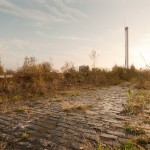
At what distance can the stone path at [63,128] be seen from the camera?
4270 millimetres

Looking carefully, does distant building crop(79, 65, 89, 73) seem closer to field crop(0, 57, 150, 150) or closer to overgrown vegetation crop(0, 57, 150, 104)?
overgrown vegetation crop(0, 57, 150, 104)

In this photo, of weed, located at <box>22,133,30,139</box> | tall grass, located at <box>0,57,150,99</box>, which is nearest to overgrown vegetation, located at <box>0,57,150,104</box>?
tall grass, located at <box>0,57,150,99</box>

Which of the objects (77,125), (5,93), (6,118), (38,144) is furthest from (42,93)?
(38,144)

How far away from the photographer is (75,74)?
1499cm

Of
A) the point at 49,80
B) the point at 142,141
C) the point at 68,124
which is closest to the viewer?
the point at 142,141

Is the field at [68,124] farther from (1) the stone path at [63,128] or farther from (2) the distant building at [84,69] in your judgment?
(2) the distant building at [84,69]

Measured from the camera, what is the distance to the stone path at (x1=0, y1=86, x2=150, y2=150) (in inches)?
168

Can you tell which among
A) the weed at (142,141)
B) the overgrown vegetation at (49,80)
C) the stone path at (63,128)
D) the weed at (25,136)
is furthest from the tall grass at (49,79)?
the weed at (142,141)

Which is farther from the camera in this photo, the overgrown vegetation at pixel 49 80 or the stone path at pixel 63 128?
the overgrown vegetation at pixel 49 80

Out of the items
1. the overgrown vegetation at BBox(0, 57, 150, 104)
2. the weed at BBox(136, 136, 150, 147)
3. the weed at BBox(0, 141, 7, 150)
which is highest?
the overgrown vegetation at BBox(0, 57, 150, 104)

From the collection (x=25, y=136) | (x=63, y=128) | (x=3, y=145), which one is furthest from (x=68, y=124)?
(x=3, y=145)

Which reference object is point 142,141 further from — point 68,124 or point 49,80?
point 49,80

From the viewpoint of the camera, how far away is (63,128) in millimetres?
5109

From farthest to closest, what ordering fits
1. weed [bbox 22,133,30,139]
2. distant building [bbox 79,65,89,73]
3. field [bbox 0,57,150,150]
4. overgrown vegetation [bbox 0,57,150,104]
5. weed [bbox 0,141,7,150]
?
1. distant building [bbox 79,65,89,73]
2. overgrown vegetation [bbox 0,57,150,104]
3. weed [bbox 22,133,30,139]
4. field [bbox 0,57,150,150]
5. weed [bbox 0,141,7,150]
